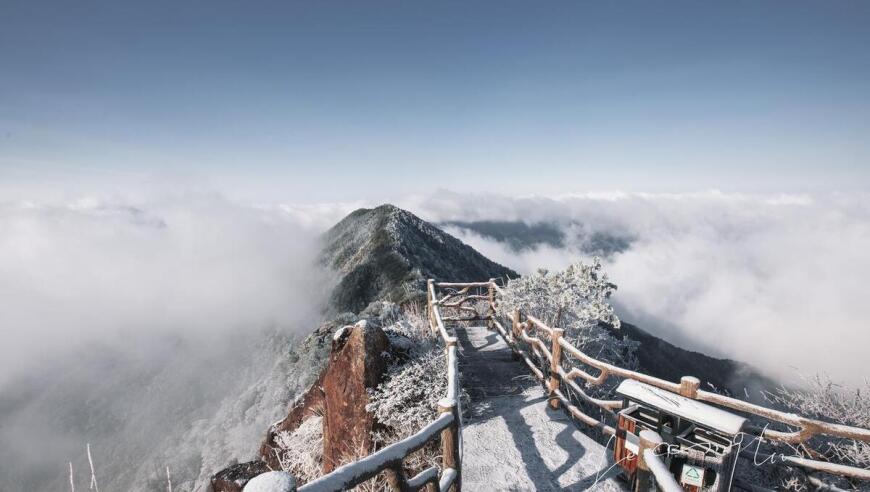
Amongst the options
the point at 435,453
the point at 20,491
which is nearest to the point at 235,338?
the point at 20,491

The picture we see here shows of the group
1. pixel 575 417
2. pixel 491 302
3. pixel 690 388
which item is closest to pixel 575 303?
pixel 491 302

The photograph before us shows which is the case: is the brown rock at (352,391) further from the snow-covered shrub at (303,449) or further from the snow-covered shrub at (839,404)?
the snow-covered shrub at (839,404)

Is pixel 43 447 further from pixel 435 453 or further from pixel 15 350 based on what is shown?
pixel 15 350

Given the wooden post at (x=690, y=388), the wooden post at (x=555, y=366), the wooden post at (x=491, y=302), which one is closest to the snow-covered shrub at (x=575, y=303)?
the wooden post at (x=491, y=302)

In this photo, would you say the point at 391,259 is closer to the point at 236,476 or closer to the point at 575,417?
the point at 236,476

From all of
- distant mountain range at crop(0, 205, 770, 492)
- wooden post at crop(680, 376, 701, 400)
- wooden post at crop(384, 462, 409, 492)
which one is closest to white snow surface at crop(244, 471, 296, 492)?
wooden post at crop(384, 462, 409, 492)

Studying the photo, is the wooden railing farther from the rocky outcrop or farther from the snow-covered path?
the rocky outcrop
